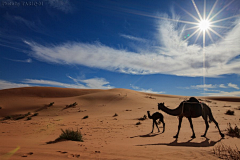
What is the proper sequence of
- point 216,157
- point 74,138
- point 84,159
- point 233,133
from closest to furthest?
point 84,159 < point 216,157 < point 74,138 < point 233,133

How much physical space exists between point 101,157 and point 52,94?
52.3 metres

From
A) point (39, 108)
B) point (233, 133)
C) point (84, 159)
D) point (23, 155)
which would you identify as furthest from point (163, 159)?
point (39, 108)

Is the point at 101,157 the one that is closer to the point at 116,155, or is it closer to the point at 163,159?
the point at 116,155

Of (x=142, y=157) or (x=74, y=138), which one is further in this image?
(x=74, y=138)

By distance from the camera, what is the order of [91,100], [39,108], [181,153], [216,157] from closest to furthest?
1. [216,157]
2. [181,153]
3. [39,108]
4. [91,100]

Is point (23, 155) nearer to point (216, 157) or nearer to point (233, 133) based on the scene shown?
point (216, 157)

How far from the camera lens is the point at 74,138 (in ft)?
21.1

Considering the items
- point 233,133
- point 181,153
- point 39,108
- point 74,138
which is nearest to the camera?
point 181,153

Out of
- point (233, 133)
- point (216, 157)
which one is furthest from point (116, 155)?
point (233, 133)

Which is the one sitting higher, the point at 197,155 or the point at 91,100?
the point at 91,100

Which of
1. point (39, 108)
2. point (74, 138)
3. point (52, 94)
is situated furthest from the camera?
point (52, 94)

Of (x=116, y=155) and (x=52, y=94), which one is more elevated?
(x=52, y=94)

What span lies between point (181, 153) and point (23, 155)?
438 cm

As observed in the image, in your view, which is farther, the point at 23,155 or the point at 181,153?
the point at 181,153
